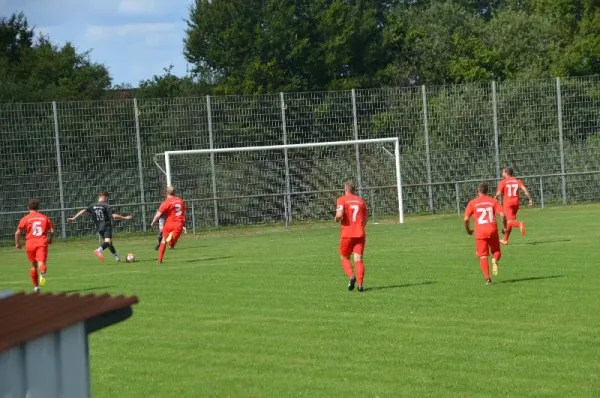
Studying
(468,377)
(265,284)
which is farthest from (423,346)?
(265,284)

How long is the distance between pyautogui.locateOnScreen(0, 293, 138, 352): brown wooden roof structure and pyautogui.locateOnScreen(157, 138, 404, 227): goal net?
33144mm

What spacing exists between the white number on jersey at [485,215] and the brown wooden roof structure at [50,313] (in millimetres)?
14832

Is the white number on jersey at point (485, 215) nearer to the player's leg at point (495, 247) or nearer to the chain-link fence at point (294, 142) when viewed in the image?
the player's leg at point (495, 247)

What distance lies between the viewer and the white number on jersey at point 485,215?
1958cm

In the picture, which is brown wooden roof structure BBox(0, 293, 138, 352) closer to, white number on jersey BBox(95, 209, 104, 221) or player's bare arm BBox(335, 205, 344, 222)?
player's bare arm BBox(335, 205, 344, 222)

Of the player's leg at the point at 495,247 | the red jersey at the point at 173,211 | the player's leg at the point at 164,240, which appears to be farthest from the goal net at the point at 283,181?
the player's leg at the point at 495,247

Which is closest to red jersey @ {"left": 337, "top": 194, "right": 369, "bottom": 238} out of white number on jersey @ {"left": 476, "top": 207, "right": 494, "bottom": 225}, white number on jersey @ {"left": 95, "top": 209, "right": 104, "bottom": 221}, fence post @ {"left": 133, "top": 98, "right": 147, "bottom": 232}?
white number on jersey @ {"left": 476, "top": 207, "right": 494, "bottom": 225}

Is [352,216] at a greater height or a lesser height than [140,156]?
lesser

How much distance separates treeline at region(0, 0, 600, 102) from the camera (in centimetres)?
5600

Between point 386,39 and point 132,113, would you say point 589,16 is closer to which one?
point 386,39

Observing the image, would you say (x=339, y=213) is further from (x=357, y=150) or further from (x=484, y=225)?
(x=357, y=150)

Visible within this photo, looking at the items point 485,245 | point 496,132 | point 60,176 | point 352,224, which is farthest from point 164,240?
point 496,132

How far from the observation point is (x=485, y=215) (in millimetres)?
19594

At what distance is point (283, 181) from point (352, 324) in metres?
24.7
